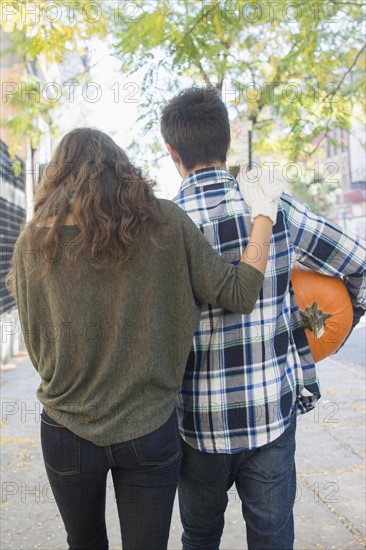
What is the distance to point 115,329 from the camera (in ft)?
6.62

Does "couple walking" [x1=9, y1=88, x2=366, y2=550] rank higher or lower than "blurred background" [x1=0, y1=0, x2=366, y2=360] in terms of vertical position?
lower

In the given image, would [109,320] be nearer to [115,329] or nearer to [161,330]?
[115,329]

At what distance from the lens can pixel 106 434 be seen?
1.99 m

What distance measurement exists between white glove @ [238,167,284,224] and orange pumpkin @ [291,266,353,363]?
1.18ft

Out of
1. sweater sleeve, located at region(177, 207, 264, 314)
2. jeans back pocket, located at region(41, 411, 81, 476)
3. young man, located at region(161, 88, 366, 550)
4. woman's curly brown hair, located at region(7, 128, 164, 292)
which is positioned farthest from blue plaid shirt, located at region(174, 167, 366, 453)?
jeans back pocket, located at region(41, 411, 81, 476)

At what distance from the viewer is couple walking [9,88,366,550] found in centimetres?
201

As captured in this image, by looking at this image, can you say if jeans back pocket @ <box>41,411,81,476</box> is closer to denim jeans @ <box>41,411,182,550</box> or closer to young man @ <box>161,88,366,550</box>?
denim jeans @ <box>41,411,182,550</box>

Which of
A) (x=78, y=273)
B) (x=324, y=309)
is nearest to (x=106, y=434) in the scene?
(x=78, y=273)

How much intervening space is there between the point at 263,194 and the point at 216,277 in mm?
345

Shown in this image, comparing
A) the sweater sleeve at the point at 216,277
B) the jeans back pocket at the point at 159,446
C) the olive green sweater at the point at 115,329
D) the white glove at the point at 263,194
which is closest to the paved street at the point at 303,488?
the jeans back pocket at the point at 159,446

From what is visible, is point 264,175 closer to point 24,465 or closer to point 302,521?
point 302,521

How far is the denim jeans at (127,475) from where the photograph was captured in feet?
6.65

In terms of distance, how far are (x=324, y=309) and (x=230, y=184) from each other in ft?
1.87

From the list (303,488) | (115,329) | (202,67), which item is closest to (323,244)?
(115,329)
